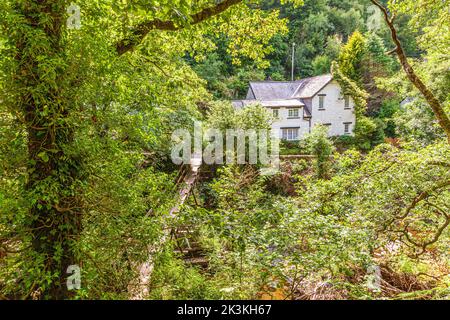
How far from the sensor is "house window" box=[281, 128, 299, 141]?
55.9 feet

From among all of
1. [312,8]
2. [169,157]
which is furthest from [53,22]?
[312,8]

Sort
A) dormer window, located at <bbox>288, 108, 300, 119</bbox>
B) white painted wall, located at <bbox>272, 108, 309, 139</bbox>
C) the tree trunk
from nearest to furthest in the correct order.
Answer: the tree trunk < white painted wall, located at <bbox>272, 108, 309, 139</bbox> < dormer window, located at <bbox>288, 108, 300, 119</bbox>

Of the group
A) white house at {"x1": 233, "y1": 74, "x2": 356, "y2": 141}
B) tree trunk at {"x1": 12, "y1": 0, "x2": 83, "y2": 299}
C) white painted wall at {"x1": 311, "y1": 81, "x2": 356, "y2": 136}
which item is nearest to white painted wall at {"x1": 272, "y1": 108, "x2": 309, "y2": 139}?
white house at {"x1": 233, "y1": 74, "x2": 356, "y2": 141}

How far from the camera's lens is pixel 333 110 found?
17.2 metres

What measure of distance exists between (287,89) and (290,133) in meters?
3.11

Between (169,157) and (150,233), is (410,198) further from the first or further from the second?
(169,157)

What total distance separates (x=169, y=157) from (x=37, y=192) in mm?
7060

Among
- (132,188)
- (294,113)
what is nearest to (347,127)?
(294,113)

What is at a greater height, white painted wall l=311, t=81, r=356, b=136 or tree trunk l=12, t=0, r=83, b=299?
white painted wall l=311, t=81, r=356, b=136

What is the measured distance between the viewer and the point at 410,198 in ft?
12.7

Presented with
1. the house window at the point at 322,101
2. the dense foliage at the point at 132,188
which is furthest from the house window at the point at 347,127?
the dense foliage at the point at 132,188

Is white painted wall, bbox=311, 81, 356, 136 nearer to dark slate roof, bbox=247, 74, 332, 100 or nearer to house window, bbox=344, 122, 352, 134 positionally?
house window, bbox=344, 122, 352, 134

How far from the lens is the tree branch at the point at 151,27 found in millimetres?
3055
